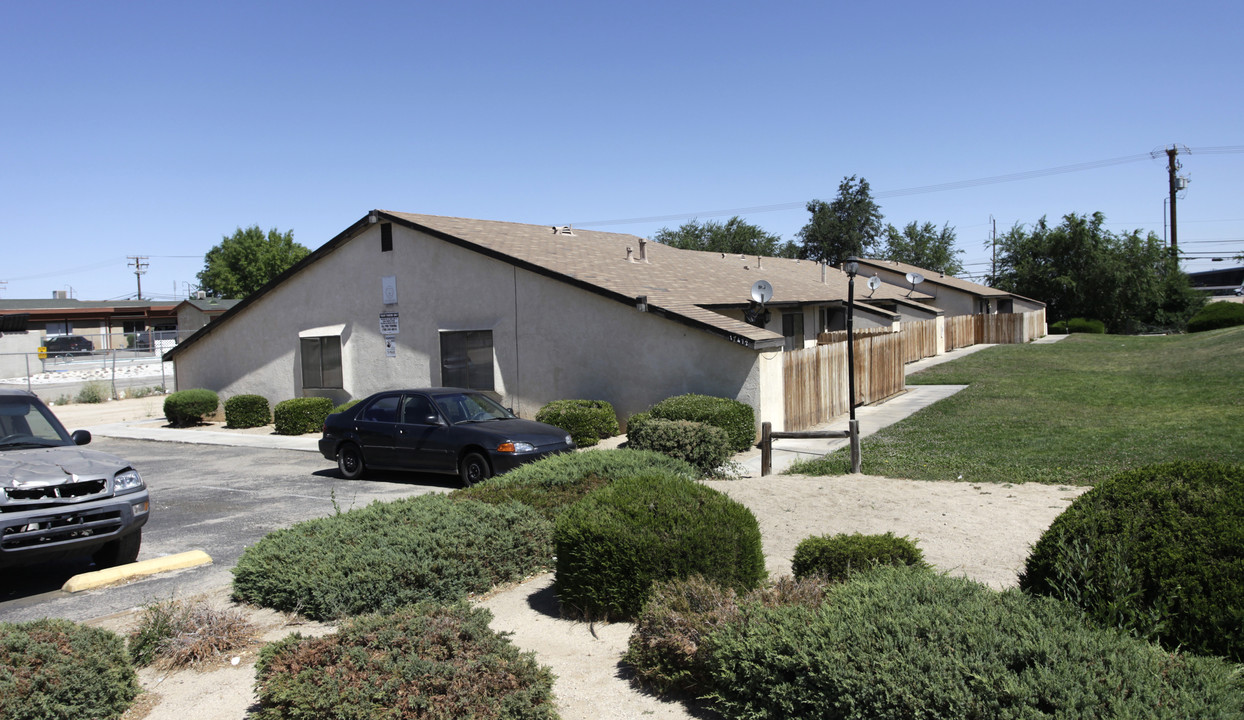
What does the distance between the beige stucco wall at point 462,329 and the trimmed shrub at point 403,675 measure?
11.2m

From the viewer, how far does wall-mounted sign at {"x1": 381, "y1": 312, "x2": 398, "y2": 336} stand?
20.2m

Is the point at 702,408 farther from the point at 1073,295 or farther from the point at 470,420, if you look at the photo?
the point at 1073,295

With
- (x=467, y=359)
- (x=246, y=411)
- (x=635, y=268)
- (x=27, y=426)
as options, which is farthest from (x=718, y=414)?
(x=246, y=411)

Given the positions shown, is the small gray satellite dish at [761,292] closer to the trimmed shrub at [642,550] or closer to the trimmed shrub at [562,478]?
the trimmed shrub at [562,478]

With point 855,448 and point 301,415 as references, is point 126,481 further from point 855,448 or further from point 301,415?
point 301,415

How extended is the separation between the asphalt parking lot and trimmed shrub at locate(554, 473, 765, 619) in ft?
9.42

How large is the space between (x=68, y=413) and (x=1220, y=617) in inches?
1257

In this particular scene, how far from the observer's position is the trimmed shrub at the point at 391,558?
243 inches

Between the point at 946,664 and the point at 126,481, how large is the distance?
25.0ft

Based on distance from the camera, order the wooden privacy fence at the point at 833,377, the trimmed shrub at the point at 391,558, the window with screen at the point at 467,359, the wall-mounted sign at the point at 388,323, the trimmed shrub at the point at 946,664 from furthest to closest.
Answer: the wall-mounted sign at the point at 388,323
the window with screen at the point at 467,359
the wooden privacy fence at the point at 833,377
the trimmed shrub at the point at 391,558
the trimmed shrub at the point at 946,664

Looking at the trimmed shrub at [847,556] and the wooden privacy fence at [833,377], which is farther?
the wooden privacy fence at [833,377]

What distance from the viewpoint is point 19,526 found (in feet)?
23.3

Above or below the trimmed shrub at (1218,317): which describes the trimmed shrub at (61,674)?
below

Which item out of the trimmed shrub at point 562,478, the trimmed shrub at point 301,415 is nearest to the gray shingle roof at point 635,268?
the trimmed shrub at point 301,415
